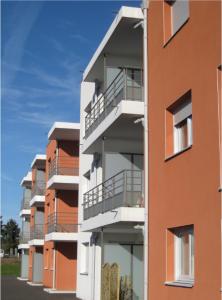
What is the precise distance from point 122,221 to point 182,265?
346cm

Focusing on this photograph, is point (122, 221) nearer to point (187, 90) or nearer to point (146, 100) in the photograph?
point (146, 100)

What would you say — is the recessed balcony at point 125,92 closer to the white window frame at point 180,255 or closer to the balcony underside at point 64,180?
the white window frame at point 180,255

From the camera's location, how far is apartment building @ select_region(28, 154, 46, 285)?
39.8 metres

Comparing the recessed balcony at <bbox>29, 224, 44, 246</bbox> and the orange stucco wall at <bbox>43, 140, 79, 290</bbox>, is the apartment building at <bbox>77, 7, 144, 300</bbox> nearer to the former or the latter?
the orange stucco wall at <bbox>43, 140, 79, 290</bbox>

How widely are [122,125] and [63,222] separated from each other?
52.4ft

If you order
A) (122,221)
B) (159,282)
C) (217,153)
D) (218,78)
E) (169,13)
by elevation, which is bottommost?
(159,282)

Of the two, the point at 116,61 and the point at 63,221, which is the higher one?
the point at 116,61

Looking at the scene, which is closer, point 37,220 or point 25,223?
point 37,220

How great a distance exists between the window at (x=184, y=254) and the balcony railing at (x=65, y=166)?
1936 centimetres

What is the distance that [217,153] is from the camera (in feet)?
33.3

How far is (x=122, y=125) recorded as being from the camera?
16984 mm

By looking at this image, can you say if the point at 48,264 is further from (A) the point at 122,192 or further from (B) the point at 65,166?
(A) the point at 122,192

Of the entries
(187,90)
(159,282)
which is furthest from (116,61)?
(159,282)

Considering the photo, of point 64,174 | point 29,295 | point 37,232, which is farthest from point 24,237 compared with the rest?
point 29,295
